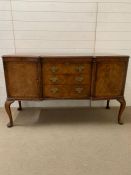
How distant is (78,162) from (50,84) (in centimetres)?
84

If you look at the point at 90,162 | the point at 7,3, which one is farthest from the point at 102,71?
the point at 7,3

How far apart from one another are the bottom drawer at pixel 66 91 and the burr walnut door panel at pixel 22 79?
0.12 metres

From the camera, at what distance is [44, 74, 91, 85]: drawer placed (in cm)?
200

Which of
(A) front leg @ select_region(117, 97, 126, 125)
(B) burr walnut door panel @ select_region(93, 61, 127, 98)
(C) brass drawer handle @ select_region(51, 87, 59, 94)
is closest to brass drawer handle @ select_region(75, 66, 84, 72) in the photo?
(B) burr walnut door panel @ select_region(93, 61, 127, 98)

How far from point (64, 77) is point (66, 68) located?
101 millimetres

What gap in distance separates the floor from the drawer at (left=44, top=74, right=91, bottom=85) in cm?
52

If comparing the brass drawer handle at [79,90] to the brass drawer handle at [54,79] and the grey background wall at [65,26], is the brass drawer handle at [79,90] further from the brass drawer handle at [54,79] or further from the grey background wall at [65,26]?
the grey background wall at [65,26]

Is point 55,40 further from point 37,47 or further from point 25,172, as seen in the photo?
point 25,172

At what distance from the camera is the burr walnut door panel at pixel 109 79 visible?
1968 millimetres

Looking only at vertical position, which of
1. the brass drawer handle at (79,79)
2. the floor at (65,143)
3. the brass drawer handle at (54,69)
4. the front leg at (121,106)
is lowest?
the floor at (65,143)

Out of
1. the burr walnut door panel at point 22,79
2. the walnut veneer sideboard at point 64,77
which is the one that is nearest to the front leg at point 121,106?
the walnut veneer sideboard at point 64,77

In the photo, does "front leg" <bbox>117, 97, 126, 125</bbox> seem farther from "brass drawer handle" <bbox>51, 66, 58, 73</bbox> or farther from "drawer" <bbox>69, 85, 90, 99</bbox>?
"brass drawer handle" <bbox>51, 66, 58, 73</bbox>

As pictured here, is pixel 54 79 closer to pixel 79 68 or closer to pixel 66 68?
pixel 66 68

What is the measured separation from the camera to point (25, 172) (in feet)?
4.85
